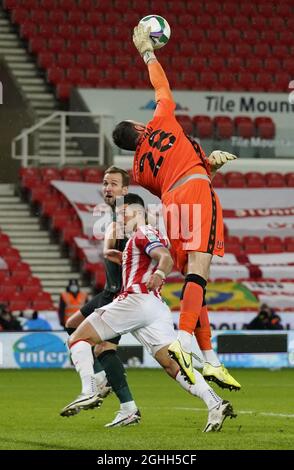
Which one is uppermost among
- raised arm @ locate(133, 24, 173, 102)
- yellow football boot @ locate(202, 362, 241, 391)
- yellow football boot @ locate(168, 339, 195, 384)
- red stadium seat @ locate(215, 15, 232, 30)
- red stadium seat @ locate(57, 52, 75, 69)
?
red stadium seat @ locate(215, 15, 232, 30)

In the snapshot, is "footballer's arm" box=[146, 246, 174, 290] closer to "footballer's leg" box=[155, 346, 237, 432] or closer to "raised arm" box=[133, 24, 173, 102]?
"footballer's leg" box=[155, 346, 237, 432]

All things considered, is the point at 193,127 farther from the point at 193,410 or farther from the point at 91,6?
the point at 193,410

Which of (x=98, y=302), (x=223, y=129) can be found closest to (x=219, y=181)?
(x=223, y=129)

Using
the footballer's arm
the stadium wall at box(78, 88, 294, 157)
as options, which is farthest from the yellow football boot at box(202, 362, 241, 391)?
the stadium wall at box(78, 88, 294, 157)

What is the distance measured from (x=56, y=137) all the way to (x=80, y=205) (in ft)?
8.18

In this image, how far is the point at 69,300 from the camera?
19484mm

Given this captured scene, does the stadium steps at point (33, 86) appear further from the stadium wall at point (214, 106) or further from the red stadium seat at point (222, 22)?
the red stadium seat at point (222, 22)

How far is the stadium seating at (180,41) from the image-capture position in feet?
84.5

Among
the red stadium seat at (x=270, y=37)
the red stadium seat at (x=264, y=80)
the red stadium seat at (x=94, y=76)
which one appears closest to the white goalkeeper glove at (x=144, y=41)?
the red stadium seat at (x=94, y=76)

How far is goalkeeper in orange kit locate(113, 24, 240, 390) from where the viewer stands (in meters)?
8.08

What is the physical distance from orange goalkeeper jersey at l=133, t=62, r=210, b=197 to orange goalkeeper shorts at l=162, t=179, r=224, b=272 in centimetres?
13

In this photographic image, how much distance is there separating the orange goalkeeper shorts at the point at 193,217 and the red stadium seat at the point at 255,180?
15.8m
